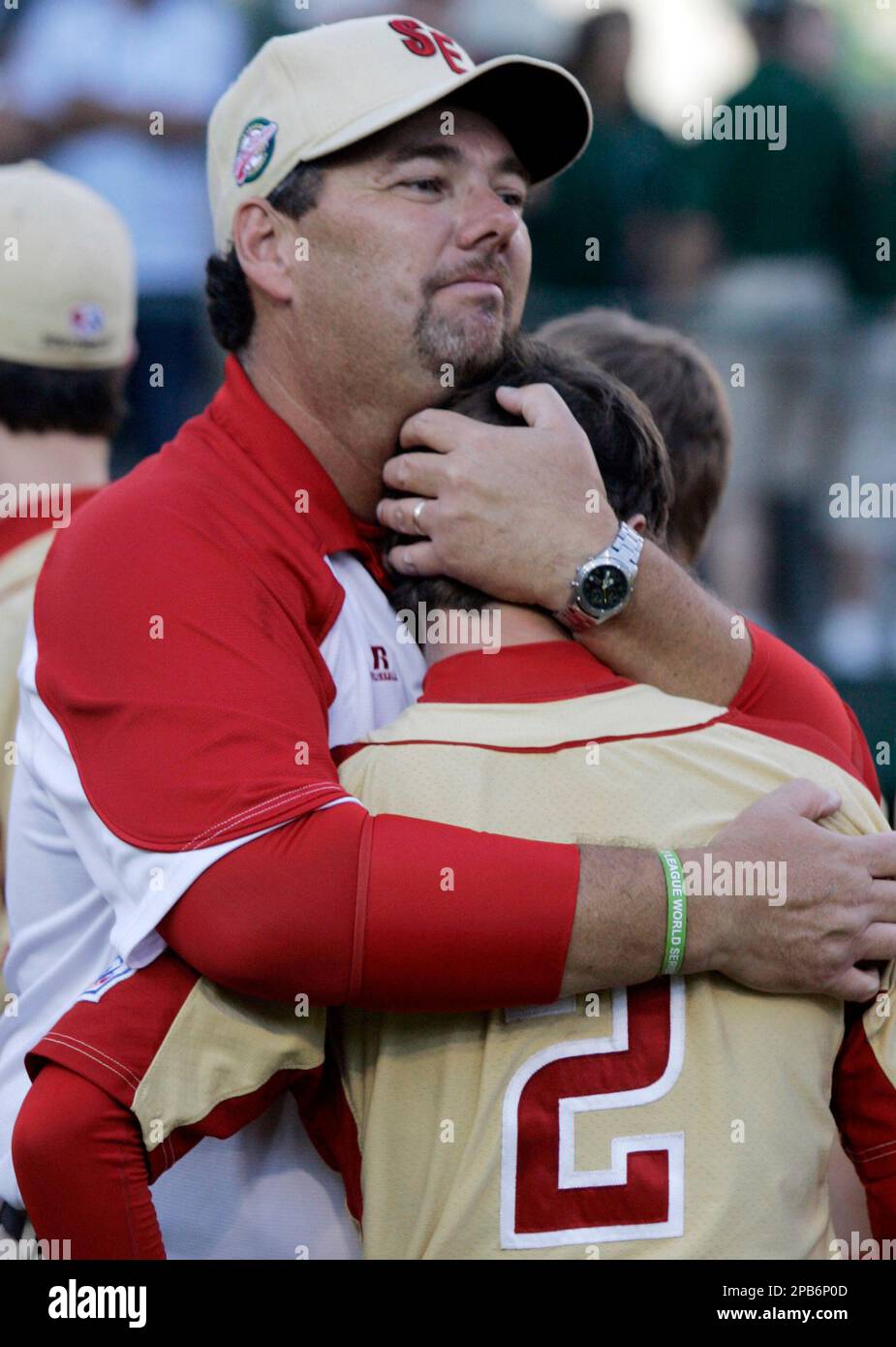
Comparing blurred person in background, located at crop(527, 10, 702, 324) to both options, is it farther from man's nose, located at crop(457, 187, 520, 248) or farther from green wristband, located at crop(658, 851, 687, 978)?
green wristband, located at crop(658, 851, 687, 978)

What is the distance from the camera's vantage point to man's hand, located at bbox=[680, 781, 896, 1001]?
2.00 m

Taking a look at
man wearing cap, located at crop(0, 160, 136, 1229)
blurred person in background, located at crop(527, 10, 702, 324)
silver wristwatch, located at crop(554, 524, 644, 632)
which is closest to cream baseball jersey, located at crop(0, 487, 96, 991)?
man wearing cap, located at crop(0, 160, 136, 1229)

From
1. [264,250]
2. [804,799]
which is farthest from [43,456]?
[804,799]

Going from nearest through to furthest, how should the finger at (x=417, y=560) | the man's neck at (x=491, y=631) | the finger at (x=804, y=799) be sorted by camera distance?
the finger at (x=804, y=799) < the man's neck at (x=491, y=631) < the finger at (x=417, y=560)

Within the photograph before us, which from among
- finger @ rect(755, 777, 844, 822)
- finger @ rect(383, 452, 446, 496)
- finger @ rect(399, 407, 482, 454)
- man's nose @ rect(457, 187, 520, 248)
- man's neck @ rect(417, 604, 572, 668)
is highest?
man's nose @ rect(457, 187, 520, 248)

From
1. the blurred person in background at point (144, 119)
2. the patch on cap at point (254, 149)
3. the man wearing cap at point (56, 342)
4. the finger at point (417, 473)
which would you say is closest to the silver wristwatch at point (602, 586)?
the finger at point (417, 473)

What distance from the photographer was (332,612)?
2.36m

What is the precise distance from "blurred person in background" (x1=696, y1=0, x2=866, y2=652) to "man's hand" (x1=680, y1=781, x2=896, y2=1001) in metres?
4.15

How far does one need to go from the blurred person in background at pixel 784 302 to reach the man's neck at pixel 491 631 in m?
4.09

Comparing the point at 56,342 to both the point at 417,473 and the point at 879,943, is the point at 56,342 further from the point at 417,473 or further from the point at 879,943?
the point at 879,943

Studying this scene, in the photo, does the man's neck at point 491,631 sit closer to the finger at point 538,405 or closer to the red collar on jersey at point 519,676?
the red collar on jersey at point 519,676

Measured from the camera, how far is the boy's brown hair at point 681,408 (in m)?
3.01

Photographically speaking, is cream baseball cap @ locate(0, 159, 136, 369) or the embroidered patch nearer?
the embroidered patch
